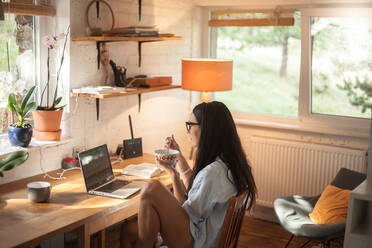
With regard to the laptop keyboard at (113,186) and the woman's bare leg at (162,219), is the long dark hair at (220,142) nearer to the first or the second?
the woman's bare leg at (162,219)

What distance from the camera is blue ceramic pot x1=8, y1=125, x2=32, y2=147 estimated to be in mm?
2734

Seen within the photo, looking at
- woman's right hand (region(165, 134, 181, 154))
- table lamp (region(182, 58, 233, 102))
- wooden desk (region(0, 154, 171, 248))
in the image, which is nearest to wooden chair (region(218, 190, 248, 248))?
wooden desk (region(0, 154, 171, 248))

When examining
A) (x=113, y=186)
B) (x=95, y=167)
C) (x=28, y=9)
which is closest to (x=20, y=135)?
(x=95, y=167)

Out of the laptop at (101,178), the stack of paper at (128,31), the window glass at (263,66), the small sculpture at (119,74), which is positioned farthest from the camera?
the window glass at (263,66)

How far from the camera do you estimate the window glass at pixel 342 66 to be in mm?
3754

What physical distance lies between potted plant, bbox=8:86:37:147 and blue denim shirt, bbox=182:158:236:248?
1.06 m

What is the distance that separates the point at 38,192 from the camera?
2406 millimetres

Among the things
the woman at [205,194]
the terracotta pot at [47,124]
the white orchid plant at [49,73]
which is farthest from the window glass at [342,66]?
the terracotta pot at [47,124]

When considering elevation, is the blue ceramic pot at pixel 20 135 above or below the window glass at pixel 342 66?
below

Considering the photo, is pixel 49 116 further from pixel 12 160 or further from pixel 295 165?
pixel 295 165

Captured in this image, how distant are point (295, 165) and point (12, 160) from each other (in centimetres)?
233

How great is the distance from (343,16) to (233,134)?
75.2 inches

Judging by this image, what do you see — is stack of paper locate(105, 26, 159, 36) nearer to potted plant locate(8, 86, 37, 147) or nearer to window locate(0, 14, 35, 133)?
window locate(0, 14, 35, 133)

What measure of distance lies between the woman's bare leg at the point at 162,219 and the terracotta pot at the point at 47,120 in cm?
90
